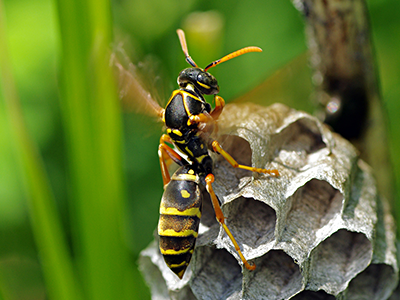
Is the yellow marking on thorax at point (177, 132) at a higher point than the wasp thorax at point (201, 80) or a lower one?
lower

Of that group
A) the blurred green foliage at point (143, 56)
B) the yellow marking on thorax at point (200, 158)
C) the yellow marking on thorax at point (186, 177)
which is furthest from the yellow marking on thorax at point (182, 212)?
the blurred green foliage at point (143, 56)

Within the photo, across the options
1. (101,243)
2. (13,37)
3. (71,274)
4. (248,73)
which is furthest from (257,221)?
(13,37)

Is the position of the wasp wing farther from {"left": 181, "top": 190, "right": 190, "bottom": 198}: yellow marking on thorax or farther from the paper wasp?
{"left": 181, "top": 190, "right": 190, "bottom": 198}: yellow marking on thorax

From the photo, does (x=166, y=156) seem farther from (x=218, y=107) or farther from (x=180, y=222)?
(x=180, y=222)

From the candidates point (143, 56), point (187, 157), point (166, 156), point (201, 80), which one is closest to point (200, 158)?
point (187, 157)

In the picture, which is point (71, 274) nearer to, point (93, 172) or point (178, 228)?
point (93, 172)

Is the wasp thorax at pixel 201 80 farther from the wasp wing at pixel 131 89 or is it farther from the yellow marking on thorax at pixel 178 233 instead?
the yellow marking on thorax at pixel 178 233
